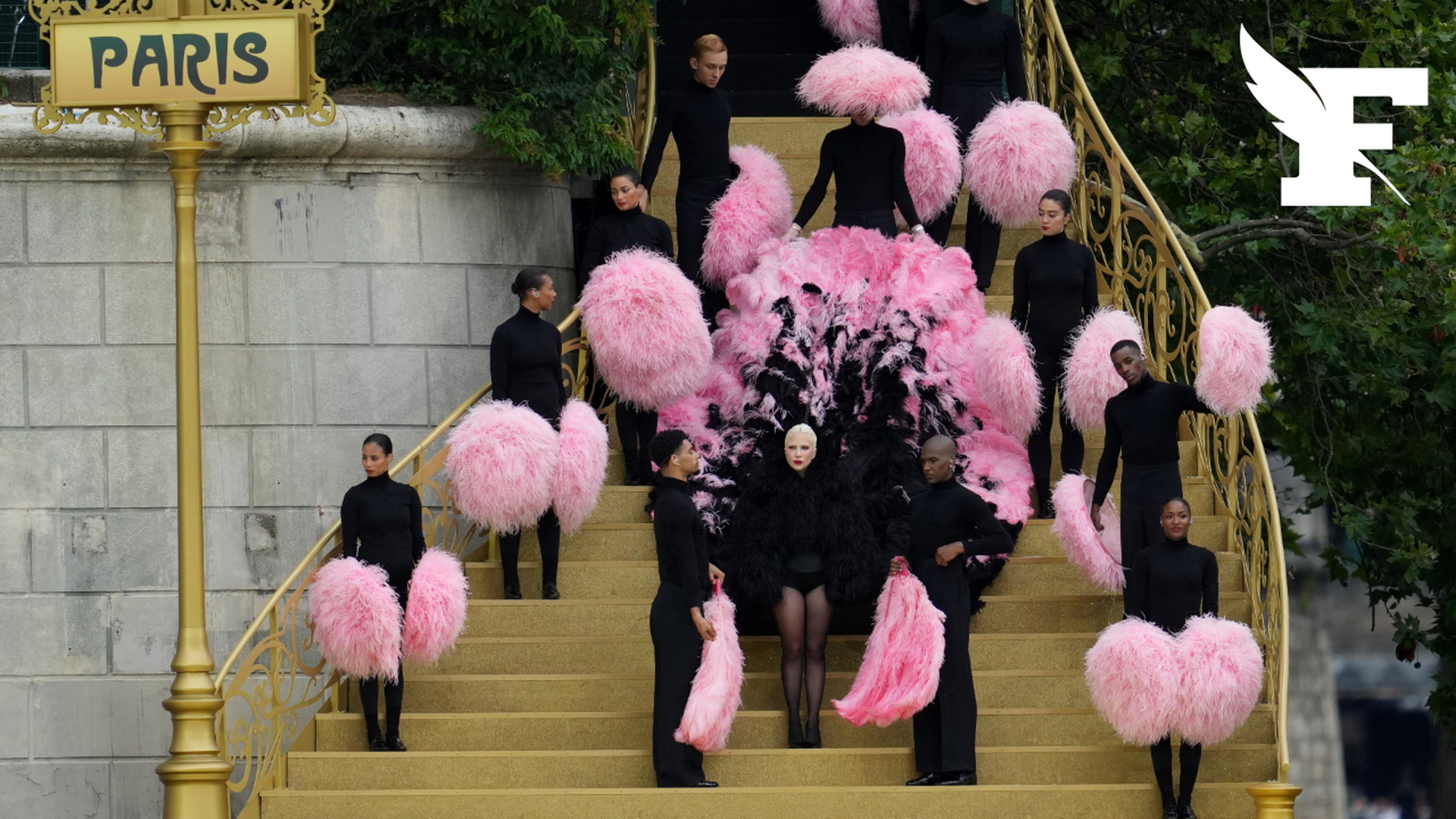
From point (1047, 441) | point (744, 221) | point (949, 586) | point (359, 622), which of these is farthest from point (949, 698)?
point (744, 221)

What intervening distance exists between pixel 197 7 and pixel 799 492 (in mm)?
3529

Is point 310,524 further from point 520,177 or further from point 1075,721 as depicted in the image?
point 1075,721

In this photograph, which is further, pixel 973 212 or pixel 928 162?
pixel 973 212

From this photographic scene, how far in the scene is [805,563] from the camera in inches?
436

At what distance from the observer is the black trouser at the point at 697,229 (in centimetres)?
1342

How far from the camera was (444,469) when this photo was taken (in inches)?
478

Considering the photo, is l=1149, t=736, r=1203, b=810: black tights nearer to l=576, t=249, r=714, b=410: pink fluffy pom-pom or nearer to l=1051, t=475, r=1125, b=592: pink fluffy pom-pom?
l=1051, t=475, r=1125, b=592: pink fluffy pom-pom

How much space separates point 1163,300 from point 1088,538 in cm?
206

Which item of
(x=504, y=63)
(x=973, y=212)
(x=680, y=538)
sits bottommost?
(x=680, y=538)

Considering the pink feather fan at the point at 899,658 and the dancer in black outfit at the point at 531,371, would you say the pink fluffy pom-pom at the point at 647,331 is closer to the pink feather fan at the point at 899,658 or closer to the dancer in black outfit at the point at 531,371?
the dancer in black outfit at the point at 531,371

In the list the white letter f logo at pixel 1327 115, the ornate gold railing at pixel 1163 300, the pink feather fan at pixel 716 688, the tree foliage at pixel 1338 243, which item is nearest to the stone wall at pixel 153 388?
the pink feather fan at pixel 716 688

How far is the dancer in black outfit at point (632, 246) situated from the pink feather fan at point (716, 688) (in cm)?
201

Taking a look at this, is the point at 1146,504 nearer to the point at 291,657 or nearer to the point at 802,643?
the point at 802,643

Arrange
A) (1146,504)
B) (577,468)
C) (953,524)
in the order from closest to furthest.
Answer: (953,524), (1146,504), (577,468)
